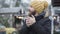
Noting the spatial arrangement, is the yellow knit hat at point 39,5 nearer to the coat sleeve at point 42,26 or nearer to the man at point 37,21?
the man at point 37,21

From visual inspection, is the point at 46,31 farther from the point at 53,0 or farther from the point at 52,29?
the point at 53,0

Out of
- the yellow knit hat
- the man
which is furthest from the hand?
the yellow knit hat

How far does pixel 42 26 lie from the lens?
2.87 m

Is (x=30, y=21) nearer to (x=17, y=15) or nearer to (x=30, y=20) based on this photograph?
(x=30, y=20)

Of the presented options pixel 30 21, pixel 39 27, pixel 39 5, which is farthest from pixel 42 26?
pixel 39 5

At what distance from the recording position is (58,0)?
289 cm

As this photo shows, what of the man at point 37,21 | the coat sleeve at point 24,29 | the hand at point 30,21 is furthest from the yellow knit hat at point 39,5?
the coat sleeve at point 24,29

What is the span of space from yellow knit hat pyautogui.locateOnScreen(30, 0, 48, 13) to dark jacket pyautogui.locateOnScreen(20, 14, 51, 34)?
8cm

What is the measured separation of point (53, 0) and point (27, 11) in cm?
37

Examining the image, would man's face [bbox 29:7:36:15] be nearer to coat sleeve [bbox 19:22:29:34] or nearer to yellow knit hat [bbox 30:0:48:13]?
yellow knit hat [bbox 30:0:48:13]

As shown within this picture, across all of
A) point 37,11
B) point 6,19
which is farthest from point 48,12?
point 6,19

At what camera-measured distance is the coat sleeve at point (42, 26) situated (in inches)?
112

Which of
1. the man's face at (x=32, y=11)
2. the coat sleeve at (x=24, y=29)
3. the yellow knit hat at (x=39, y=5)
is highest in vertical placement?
the yellow knit hat at (x=39, y=5)

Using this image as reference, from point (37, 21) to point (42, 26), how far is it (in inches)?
3.7
